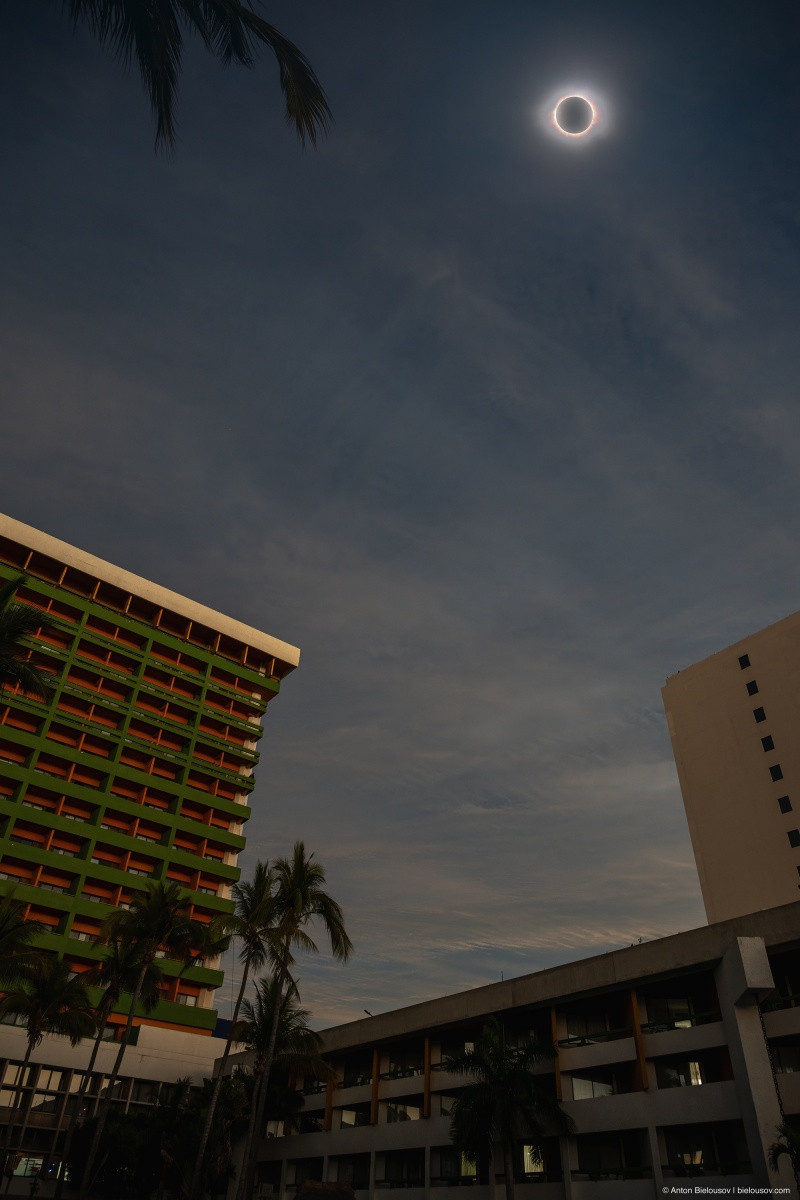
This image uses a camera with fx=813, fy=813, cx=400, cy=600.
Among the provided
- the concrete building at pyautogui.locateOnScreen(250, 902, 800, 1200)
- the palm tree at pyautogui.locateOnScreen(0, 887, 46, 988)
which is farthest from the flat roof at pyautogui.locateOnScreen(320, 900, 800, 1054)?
the palm tree at pyautogui.locateOnScreen(0, 887, 46, 988)

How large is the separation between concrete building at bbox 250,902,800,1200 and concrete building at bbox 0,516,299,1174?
24615 millimetres

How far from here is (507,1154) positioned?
111 ft

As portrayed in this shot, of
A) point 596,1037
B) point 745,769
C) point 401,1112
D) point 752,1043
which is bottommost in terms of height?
point 401,1112

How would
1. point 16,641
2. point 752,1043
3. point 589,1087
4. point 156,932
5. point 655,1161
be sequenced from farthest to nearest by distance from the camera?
point 156,932 < point 589,1087 < point 655,1161 < point 752,1043 < point 16,641

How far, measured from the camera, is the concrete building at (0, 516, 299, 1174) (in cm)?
6397

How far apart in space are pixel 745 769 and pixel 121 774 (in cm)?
5857

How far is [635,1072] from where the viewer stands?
34.7m

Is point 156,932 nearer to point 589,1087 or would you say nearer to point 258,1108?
point 258,1108

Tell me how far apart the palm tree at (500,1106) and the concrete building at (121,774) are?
38.1 metres

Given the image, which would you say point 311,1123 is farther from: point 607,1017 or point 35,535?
point 35,535

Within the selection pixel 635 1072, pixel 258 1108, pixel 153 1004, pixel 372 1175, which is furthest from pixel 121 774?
pixel 635 1072

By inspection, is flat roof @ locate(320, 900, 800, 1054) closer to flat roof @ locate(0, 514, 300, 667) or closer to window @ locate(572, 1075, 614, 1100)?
window @ locate(572, 1075, 614, 1100)

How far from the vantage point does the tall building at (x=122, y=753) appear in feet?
221

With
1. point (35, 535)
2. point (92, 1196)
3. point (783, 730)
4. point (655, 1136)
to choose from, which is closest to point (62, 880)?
point (92, 1196)
